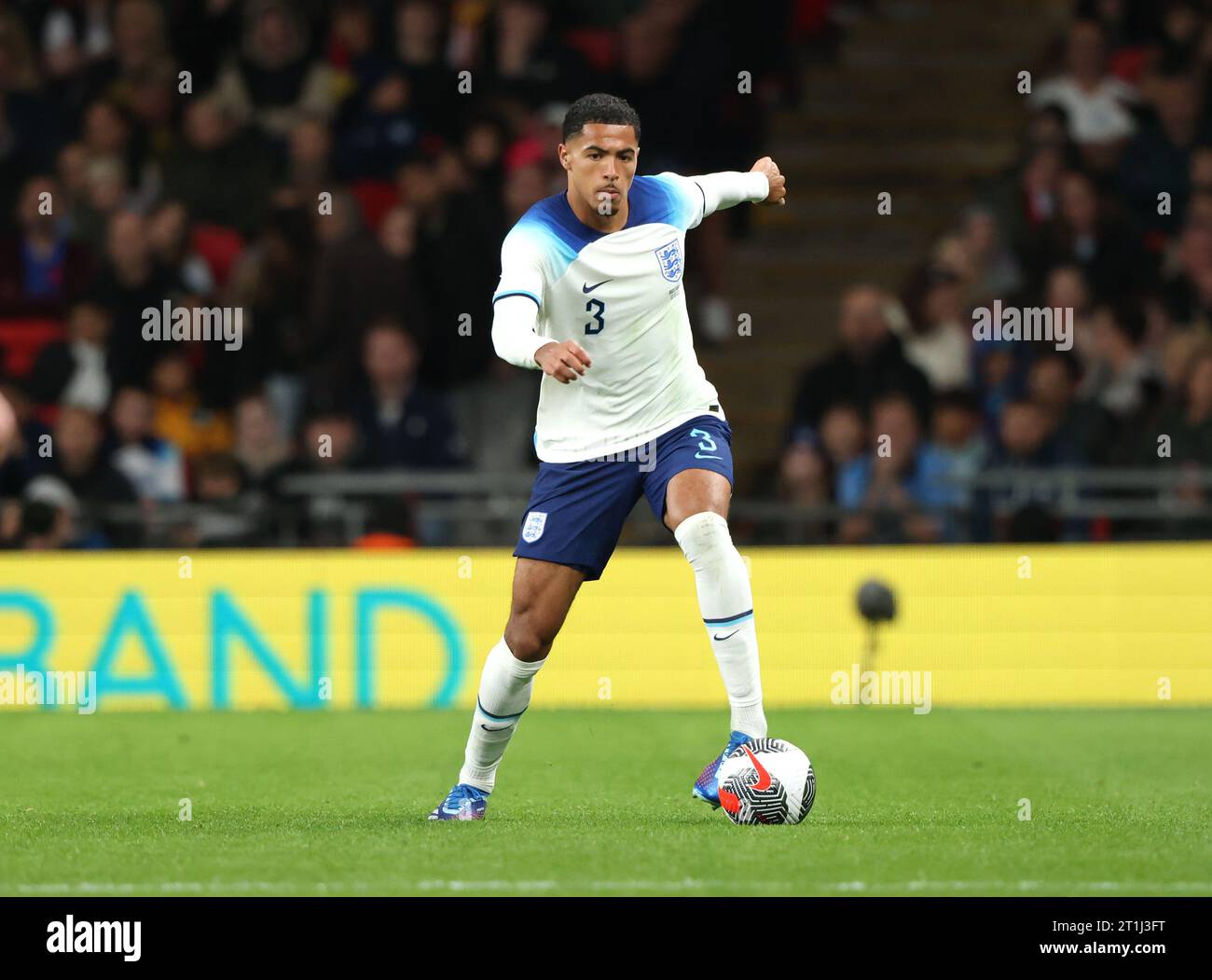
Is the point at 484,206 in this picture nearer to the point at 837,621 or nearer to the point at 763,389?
the point at 763,389

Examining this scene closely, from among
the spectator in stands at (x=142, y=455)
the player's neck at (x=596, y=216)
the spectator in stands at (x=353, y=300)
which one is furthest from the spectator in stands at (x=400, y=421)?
the player's neck at (x=596, y=216)

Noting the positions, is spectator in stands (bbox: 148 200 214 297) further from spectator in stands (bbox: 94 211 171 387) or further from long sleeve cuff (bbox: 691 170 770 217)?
long sleeve cuff (bbox: 691 170 770 217)

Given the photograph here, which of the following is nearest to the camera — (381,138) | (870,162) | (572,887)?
(572,887)

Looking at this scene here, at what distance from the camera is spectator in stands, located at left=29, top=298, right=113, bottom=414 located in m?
15.1

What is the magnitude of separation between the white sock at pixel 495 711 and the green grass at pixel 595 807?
7.1 inches

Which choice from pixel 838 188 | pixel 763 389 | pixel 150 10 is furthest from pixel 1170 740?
pixel 150 10

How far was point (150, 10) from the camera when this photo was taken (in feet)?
55.1

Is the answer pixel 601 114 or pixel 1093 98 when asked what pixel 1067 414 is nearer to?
pixel 1093 98

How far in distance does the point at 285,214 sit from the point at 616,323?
8.60 metres

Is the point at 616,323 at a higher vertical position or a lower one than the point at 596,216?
lower

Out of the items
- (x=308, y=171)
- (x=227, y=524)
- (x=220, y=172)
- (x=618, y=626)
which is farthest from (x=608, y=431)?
(x=220, y=172)

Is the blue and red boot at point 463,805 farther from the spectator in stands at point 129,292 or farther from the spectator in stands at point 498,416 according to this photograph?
the spectator in stands at point 129,292

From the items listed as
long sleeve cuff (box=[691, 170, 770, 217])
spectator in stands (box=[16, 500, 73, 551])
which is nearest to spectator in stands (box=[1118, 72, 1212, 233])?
spectator in stands (box=[16, 500, 73, 551])

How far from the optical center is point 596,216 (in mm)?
7469
